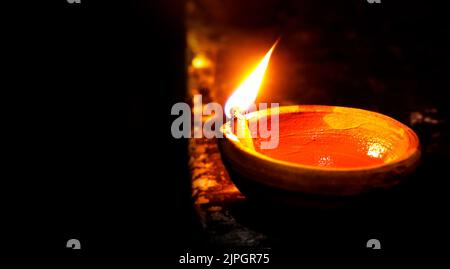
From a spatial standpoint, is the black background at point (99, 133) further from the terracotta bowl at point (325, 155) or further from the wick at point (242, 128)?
the terracotta bowl at point (325, 155)

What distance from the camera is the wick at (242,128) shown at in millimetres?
2490

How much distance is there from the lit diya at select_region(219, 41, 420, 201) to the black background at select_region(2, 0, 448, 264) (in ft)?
1.57

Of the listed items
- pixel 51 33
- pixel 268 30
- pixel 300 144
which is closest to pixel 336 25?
pixel 268 30

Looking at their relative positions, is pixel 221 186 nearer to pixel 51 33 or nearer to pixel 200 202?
pixel 200 202

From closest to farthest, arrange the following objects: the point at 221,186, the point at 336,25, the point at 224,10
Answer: the point at 221,186, the point at 336,25, the point at 224,10

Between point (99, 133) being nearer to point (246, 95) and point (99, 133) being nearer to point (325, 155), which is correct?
point (246, 95)

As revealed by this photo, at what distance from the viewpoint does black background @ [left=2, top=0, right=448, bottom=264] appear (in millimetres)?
2652

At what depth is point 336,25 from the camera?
7.12 m

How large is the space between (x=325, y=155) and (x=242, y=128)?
0.57 meters

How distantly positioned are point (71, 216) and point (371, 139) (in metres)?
1.89

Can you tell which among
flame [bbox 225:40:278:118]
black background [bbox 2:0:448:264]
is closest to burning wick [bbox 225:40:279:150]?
flame [bbox 225:40:278:118]

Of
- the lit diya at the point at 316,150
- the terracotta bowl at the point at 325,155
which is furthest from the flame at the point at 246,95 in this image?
the terracotta bowl at the point at 325,155

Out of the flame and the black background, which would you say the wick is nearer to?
the flame

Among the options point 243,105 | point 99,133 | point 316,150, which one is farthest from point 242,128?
point 99,133
